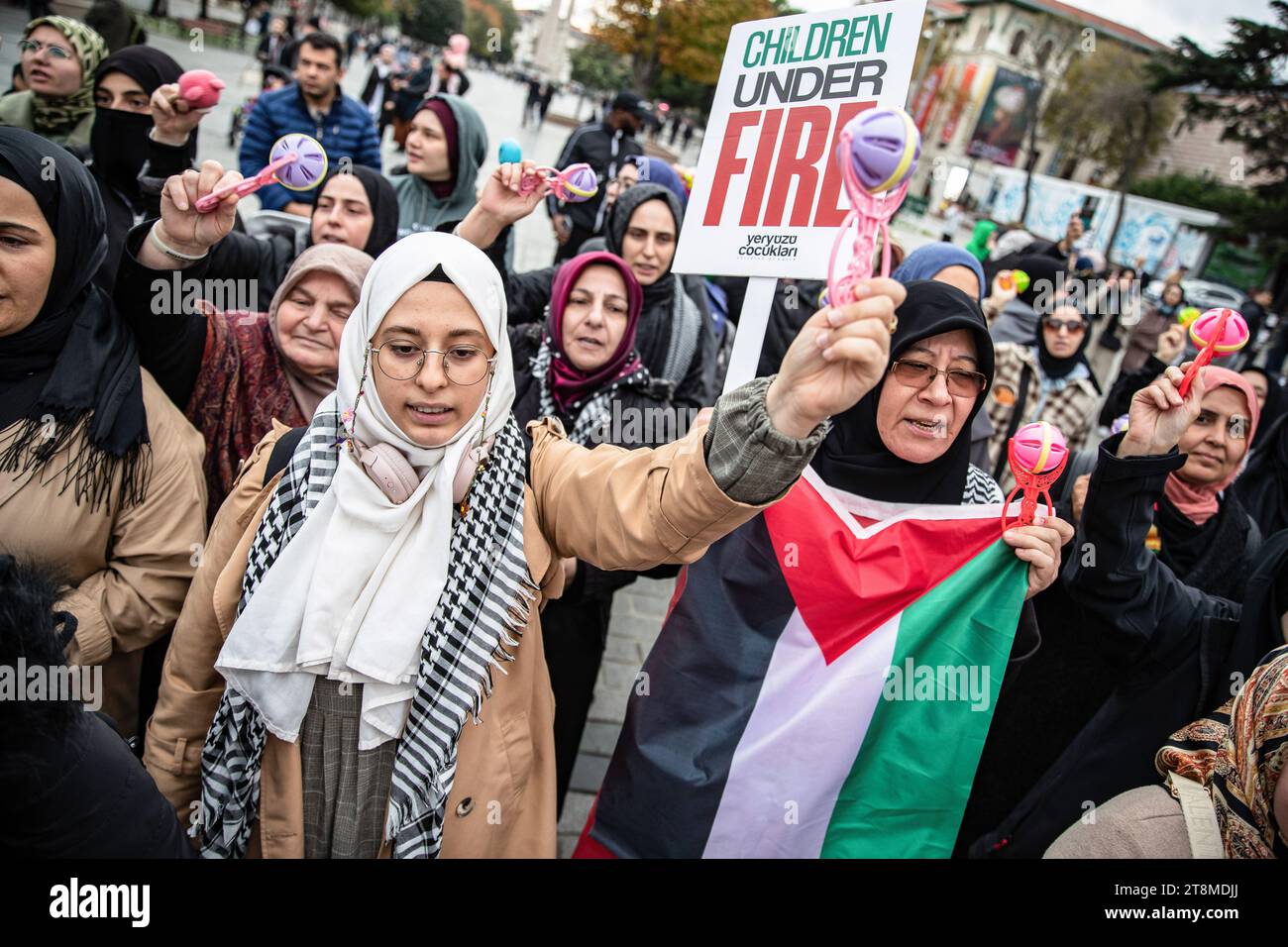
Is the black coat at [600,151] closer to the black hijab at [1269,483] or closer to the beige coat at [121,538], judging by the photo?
the black hijab at [1269,483]

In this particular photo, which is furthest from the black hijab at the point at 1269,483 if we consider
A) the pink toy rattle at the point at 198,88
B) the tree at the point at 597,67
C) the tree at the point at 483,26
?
the tree at the point at 483,26

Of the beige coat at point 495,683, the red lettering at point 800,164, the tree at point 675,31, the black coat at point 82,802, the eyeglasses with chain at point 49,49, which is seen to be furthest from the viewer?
the tree at point 675,31

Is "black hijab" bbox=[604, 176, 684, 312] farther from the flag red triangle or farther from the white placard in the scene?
the flag red triangle

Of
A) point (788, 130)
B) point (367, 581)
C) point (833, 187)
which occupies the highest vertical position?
point (788, 130)

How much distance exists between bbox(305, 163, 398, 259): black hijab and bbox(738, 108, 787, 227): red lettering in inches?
81.8

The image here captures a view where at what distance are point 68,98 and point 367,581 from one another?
3971 mm

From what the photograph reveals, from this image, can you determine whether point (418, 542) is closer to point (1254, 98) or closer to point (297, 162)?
point (297, 162)

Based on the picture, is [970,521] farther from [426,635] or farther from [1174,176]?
[1174,176]

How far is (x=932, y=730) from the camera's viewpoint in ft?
7.16

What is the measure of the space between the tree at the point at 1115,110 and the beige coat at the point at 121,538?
35341mm

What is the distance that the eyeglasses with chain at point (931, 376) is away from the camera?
227cm

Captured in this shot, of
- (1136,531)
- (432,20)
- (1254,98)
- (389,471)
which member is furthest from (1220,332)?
(432,20)

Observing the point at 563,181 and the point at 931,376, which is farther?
the point at 563,181

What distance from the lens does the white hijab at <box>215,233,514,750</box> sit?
172 centimetres
